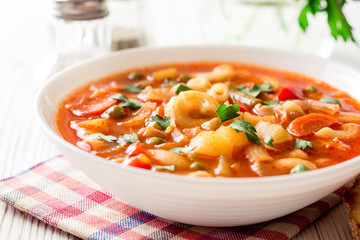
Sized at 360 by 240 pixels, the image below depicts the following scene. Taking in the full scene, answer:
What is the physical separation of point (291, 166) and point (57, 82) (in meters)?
2.08

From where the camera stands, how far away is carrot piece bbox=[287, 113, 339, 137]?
3.66 m

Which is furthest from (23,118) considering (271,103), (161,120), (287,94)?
(287,94)

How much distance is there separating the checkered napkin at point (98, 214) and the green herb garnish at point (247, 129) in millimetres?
547

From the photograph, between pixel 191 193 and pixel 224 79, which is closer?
pixel 191 193

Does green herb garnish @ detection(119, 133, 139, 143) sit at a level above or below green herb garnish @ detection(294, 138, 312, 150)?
below

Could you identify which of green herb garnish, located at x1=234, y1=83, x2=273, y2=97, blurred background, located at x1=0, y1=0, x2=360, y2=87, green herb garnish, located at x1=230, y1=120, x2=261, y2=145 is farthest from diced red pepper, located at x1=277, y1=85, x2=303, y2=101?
blurred background, located at x1=0, y1=0, x2=360, y2=87

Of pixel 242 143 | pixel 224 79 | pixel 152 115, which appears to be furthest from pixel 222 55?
pixel 242 143

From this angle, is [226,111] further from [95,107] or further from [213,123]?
[95,107]

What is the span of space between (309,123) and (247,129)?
0.64 metres

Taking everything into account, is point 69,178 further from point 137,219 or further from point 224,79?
point 224,79

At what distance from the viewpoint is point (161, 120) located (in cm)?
367

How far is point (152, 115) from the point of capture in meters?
3.73

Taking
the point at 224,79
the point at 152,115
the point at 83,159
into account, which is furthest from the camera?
the point at 224,79

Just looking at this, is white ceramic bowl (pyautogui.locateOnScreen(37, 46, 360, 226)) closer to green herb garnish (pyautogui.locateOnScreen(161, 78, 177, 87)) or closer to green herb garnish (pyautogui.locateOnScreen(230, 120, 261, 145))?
green herb garnish (pyautogui.locateOnScreen(230, 120, 261, 145))
